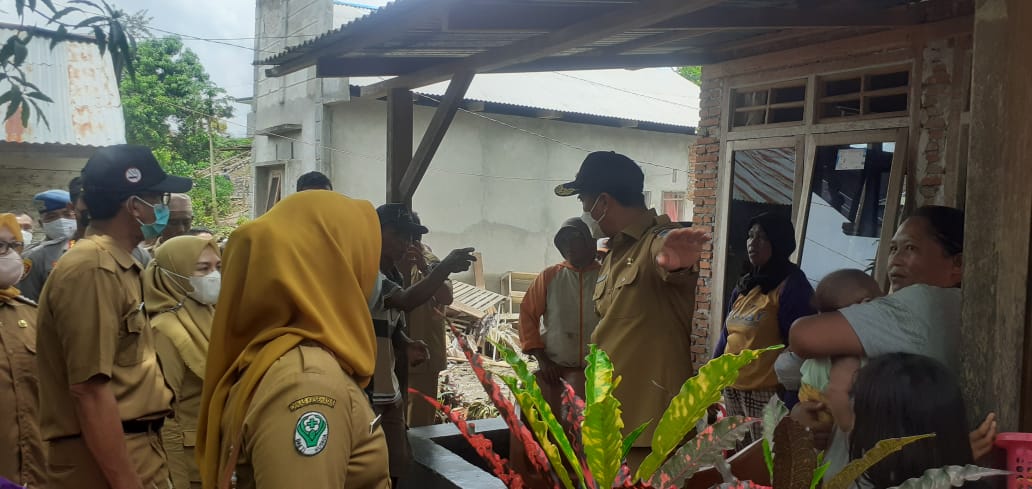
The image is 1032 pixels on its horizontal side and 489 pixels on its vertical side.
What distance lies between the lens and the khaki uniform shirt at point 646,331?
3.46 meters

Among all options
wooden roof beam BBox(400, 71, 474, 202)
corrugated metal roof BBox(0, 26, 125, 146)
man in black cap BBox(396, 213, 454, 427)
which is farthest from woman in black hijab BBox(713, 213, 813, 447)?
corrugated metal roof BBox(0, 26, 125, 146)

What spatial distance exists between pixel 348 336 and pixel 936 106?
449cm

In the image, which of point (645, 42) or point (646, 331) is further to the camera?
point (645, 42)

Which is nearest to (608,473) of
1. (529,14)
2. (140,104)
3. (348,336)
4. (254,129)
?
(348,336)

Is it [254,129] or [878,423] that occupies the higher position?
[254,129]

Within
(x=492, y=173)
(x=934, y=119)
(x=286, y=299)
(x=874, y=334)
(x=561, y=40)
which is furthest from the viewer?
(x=492, y=173)

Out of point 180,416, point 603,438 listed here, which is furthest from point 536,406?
point 180,416

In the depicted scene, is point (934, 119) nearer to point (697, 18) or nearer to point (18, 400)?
point (697, 18)

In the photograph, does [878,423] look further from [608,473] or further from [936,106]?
[936,106]

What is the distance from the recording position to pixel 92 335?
244cm

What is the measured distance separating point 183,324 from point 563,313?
2.36 m

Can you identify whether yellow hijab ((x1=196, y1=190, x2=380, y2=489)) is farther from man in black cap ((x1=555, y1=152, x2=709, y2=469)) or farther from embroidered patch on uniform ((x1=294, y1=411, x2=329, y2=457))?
man in black cap ((x1=555, y1=152, x2=709, y2=469))

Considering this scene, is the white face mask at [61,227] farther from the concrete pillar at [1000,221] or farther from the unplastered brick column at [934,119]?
the unplastered brick column at [934,119]

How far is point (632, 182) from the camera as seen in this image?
11.8ft
